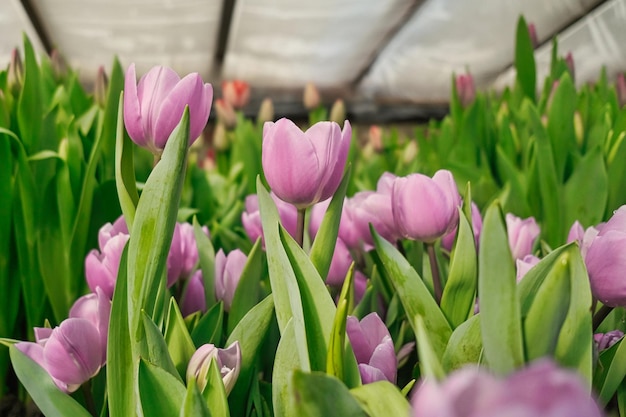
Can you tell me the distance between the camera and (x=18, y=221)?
628 mm

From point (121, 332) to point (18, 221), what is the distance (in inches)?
12.9

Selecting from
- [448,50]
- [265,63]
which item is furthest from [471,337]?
[265,63]

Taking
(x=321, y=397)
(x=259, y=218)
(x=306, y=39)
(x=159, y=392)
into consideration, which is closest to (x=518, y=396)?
(x=321, y=397)

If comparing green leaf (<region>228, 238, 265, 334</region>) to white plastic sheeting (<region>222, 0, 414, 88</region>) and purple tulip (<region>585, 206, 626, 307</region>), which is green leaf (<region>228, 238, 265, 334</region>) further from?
white plastic sheeting (<region>222, 0, 414, 88</region>)

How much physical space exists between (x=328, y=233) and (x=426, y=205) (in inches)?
3.1

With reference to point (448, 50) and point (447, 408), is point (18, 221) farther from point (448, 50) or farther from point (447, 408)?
point (448, 50)

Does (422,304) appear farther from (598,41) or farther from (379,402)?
(598,41)

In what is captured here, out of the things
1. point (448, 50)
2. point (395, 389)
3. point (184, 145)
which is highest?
point (448, 50)

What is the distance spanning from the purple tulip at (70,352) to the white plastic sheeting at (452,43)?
2.18 meters

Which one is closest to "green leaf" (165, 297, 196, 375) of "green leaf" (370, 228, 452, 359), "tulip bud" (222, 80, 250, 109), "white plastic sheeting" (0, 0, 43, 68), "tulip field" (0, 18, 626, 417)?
"tulip field" (0, 18, 626, 417)

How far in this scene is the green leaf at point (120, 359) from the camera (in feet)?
1.13

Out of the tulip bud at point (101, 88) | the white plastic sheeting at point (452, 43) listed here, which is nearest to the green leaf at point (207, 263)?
the tulip bud at point (101, 88)

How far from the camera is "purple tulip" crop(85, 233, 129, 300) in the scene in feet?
1.39

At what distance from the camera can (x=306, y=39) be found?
3098 mm
